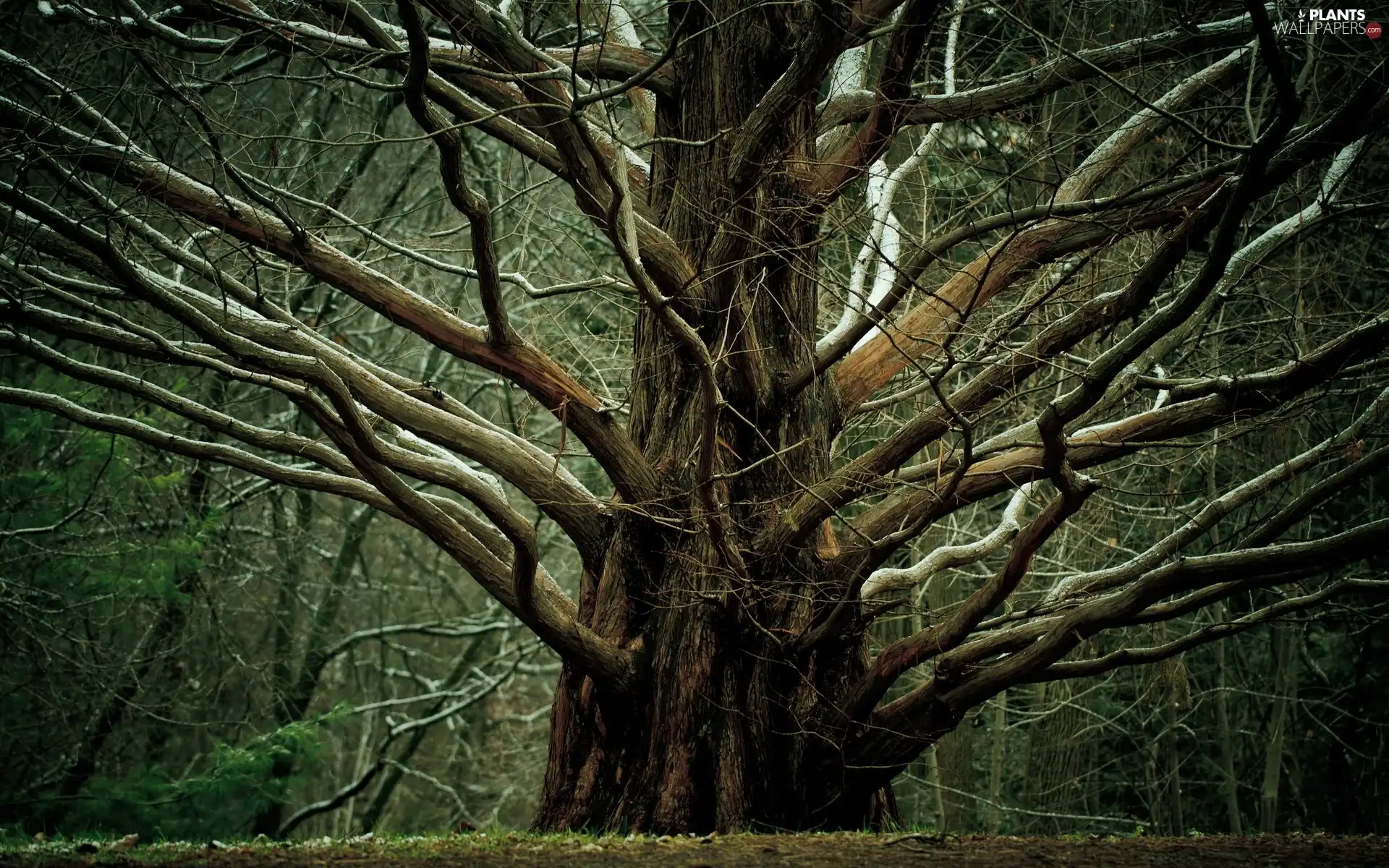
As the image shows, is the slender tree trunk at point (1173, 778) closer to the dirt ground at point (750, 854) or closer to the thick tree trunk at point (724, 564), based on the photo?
the thick tree trunk at point (724, 564)

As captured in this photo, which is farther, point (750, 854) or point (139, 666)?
point (139, 666)

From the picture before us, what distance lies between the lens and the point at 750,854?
4.50 meters

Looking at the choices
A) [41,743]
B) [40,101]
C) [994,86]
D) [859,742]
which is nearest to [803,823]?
[859,742]

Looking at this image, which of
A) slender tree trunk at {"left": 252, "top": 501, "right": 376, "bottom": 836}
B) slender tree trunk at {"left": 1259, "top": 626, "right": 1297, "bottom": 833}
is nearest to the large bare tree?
slender tree trunk at {"left": 1259, "top": 626, "right": 1297, "bottom": 833}

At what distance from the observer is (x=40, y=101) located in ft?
20.1

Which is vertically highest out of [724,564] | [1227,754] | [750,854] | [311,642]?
[311,642]

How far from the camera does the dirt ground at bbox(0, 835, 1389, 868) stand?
4.20 metres

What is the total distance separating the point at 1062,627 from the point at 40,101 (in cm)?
602

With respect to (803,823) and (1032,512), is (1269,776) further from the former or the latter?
(803,823)

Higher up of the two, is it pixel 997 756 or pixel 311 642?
pixel 311 642

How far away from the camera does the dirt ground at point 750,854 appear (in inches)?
165

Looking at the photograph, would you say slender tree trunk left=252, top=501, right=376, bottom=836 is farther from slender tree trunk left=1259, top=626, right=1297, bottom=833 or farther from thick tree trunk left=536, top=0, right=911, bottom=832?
slender tree trunk left=1259, top=626, right=1297, bottom=833

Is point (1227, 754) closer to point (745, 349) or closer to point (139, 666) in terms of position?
point (745, 349)

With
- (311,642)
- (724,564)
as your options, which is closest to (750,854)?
(724,564)
